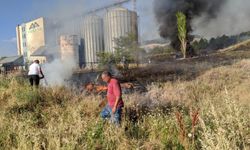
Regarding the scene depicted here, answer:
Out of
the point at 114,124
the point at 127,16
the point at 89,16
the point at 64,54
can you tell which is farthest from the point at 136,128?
the point at 127,16

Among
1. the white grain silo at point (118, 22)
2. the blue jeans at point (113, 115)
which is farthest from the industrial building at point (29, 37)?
the blue jeans at point (113, 115)

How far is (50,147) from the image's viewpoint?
223 inches

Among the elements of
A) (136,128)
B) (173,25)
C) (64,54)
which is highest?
(173,25)

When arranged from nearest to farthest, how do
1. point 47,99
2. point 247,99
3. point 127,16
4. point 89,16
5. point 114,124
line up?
point 114,124
point 247,99
point 47,99
point 89,16
point 127,16

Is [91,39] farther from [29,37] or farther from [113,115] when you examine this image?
[29,37]

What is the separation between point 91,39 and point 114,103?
34.0 meters

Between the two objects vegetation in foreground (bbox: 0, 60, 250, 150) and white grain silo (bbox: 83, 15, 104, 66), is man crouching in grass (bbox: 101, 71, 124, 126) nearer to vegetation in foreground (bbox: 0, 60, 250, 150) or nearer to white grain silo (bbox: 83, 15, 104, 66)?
vegetation in foreground (bbox: 0, 60, 250, 150)

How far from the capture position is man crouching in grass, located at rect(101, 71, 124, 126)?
7516 millimetres

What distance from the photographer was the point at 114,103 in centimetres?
773

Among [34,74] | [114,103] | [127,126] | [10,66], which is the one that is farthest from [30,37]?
[127,126]

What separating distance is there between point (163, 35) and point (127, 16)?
26.6 feet

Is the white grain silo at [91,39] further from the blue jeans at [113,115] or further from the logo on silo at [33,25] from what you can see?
the logo on silo at [33,25]

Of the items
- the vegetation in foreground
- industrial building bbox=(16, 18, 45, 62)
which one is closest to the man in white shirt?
the vegetation in foreground

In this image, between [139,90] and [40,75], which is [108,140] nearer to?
[139,90]
